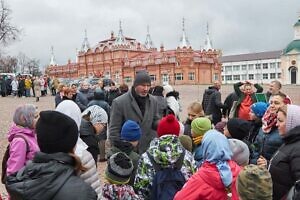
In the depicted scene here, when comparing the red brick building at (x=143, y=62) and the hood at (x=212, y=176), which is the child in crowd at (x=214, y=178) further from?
the red brick building at (x=143, y=62)

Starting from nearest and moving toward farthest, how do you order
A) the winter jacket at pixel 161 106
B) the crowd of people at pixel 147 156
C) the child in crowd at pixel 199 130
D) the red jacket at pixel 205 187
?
the crowd of people at pixel 147 156 < the red jacket at pixel 205 187 < the child in crowd at pixel 199 130 < the winter jacket at pixel 161 106

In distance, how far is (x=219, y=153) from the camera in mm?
3641

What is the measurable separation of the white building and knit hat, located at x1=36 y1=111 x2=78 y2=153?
107 metres

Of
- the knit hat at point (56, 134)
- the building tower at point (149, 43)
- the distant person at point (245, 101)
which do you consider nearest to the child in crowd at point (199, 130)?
the knit hat at point (56, 134)

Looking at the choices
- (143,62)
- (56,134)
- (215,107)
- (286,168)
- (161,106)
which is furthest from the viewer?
(143,62)

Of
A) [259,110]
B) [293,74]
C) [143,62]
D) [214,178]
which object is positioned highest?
[143,62]

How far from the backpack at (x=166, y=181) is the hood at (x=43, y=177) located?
1406mm

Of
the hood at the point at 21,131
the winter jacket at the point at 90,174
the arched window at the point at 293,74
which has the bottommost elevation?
the winter jacket at the point at 90,174

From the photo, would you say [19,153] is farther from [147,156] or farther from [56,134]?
[56,134]

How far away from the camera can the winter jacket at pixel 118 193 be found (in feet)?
12.4

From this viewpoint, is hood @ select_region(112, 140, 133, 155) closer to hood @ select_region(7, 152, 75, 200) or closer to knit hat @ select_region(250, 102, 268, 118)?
hood @ select_region(7, 152, 75, 200)

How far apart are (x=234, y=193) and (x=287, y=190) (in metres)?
0.46

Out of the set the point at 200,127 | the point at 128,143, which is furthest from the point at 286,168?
the point at 128,143

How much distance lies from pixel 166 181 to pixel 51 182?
163 centimetres
